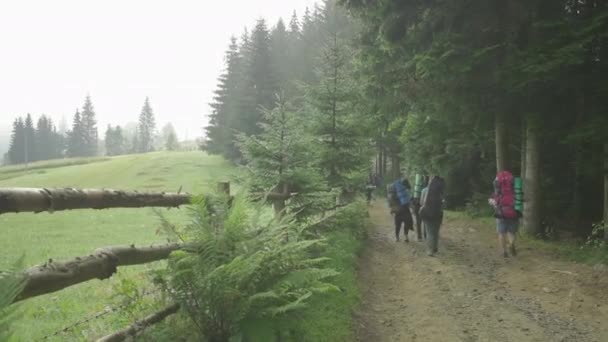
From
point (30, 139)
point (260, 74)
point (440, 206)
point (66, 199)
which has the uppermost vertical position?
point (260, 74)

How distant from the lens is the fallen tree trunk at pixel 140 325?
3.65 meters

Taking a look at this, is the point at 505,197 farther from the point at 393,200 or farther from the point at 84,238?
the point at 84,238

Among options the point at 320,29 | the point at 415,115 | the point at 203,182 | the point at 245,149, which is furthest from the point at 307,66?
the point at 203,182

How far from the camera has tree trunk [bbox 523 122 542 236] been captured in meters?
12.0

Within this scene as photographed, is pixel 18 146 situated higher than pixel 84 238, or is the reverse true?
pixel 18 146

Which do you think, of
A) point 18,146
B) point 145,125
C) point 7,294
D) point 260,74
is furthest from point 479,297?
point 145,125

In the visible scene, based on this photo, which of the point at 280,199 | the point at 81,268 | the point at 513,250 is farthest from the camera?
the point at 513,250

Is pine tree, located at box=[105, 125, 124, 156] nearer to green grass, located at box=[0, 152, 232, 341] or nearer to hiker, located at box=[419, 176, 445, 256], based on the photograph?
green grass, located at box=[0, 152, 232, 341]

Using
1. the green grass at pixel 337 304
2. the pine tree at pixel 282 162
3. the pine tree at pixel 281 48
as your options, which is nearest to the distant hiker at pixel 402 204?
the green grass at pixel 337 304

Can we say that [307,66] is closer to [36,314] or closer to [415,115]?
[415,115]

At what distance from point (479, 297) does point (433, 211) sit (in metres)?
3.81

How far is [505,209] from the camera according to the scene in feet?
34.3

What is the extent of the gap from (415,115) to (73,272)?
1265 centimetres

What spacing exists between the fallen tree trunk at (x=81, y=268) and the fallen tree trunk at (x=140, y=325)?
1.75 feet
